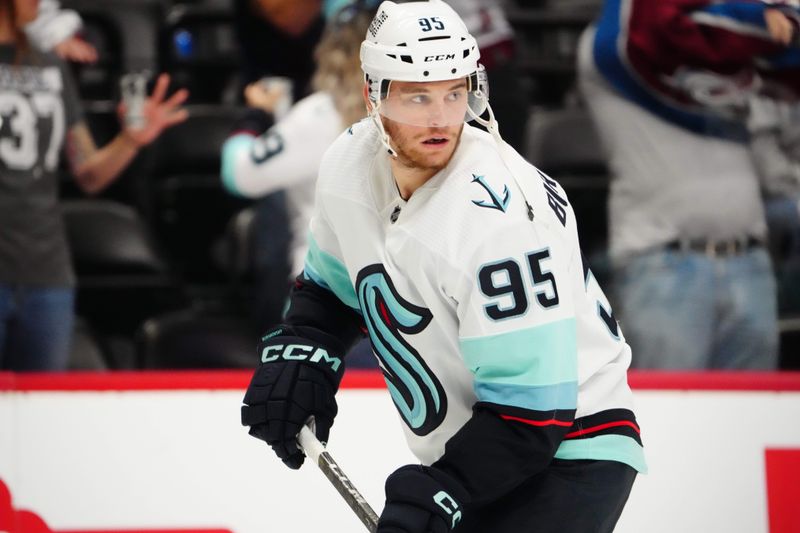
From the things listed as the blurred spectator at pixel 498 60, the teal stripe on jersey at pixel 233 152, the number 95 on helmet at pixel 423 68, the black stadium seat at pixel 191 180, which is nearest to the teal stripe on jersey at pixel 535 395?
the number 95 on helmet at pixel 423 68

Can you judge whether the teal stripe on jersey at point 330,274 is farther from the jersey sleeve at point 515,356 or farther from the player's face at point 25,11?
the player's face at point 25,11

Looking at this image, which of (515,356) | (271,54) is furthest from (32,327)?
(515,356)

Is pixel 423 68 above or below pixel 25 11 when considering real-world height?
above

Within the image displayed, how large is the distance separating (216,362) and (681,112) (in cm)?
151

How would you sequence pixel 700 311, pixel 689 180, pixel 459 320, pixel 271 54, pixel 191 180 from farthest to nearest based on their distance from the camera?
pixel 191 180 → pixel 271 54 → pixel 689 180 → pixel 700 311 → pixel 459 320

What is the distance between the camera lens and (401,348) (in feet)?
6.37

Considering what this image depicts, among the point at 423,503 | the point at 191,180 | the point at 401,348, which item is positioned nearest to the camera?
the point at 423,503

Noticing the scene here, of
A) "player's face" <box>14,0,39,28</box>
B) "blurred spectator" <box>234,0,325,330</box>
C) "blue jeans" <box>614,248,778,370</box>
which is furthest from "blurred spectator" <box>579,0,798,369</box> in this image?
"player's face" <box>14,0,39,28</box>

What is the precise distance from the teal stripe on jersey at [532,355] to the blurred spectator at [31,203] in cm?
170

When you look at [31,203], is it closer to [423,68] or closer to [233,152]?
[233,152]

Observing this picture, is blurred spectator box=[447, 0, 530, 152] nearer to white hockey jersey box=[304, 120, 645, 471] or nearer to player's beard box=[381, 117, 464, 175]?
white hockey jersey box=[304, 120, 645, 471]

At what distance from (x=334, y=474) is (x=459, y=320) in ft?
1.05

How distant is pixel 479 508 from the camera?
1919 mm

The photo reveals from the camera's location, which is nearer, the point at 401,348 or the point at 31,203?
the point at 401,348
